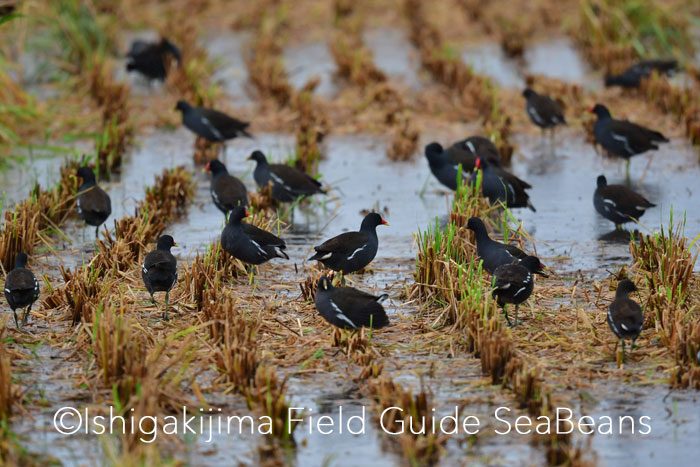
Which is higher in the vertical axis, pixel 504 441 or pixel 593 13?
pixel 593 13

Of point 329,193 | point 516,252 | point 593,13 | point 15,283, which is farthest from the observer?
point 593,13

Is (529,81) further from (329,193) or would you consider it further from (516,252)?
(516,252)

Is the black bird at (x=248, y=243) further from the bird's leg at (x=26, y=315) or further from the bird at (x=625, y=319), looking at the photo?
the bird at (x=625, y=319)

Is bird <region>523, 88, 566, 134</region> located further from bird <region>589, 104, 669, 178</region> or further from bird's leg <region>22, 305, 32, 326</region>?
bird's leg <region>22, 305, 32, 326</region>

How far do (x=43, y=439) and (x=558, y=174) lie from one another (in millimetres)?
8742

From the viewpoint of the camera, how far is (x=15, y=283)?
7805 millimetres

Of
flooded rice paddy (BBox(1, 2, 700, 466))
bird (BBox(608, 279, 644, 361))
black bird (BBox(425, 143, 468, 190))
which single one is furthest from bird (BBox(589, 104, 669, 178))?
bird (BBox(608, 279, 644, 361))

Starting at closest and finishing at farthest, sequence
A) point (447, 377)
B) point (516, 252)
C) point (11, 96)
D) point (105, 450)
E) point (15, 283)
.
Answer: point (105, 450) → point (447, 377) → point (15, 283) → point (516, 252) → point (11, 96)

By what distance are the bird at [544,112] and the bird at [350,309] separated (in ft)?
25.3

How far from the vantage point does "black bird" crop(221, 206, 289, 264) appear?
916cm

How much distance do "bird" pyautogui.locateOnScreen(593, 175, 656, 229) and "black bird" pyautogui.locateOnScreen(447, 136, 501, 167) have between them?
195 centimetres

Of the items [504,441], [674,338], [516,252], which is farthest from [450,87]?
[504,441]

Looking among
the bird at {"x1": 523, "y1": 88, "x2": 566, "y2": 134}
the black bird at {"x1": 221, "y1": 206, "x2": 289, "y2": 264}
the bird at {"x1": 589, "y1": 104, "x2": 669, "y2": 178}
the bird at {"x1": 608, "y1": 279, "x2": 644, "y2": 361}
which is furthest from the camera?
the bird at {"x1": 523, "y1": 88, "x2": 566, "y2": 134}

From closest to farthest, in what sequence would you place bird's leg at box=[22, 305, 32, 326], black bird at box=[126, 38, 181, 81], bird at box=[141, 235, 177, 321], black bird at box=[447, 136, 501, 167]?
1. bird's leg at box=[22, 305, 32, 326]
2. bird at box=[141, 235, 177, 321]
3. black bird at box=[447, 136, 501, 167]
4. black bird at box=[126, 38, 181, 81]
